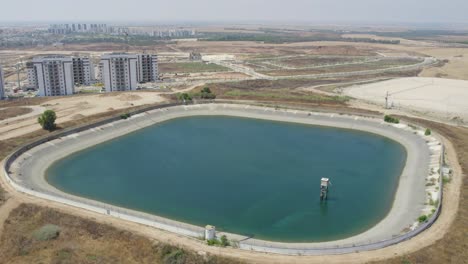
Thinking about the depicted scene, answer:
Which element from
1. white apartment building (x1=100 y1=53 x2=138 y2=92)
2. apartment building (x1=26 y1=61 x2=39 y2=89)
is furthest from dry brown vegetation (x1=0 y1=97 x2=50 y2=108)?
apartment building (x1=26 y1=61 x2=39 y2=89)

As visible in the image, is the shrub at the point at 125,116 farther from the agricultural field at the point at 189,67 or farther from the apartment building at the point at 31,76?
the agricultural field at the point at 189,67

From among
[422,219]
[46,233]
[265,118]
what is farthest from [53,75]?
[422,219]

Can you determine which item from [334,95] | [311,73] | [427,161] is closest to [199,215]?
[427,161]

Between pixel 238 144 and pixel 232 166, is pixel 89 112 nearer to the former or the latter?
pixel 238 144

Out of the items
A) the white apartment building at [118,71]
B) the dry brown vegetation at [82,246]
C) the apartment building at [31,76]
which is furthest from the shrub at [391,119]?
the apartment building at [31,76]

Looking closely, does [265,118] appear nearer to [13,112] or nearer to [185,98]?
[185,98]

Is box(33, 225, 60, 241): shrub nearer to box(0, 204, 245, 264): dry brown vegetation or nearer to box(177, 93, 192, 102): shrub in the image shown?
box(0, 204, 245, 264): dry brown vegetation
